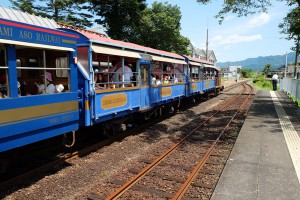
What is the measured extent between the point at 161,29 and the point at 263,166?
26.6m

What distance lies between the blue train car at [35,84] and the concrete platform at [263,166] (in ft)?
11.8

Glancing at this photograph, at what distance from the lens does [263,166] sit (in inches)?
252

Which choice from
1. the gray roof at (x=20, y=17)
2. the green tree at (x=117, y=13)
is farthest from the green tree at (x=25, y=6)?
the gray roof at (x=20, y=17)

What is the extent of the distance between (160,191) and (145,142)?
373 cm

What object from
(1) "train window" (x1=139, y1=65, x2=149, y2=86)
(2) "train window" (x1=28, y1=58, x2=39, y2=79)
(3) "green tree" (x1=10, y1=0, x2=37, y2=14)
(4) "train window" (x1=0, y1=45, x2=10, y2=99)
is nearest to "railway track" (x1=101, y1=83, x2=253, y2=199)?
(1) "train window" (x1=139, y1=65, x2=149, y2=86)

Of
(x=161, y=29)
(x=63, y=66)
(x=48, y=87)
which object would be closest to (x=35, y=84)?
(x=48, y=87)

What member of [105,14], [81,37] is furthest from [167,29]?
[81,37]

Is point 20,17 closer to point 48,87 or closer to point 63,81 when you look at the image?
point 63,81

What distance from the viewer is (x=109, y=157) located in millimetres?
7395

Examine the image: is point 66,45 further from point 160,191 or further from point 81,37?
point 160,191

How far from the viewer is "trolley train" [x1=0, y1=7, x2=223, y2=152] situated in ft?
15.9

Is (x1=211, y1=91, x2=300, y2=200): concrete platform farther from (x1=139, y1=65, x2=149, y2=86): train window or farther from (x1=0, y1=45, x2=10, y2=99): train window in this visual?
(x1=0, y1=45, x2=10, y2=99): train window

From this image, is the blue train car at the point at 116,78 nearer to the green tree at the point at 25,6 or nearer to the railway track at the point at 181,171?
the railway track at the point at 181,171

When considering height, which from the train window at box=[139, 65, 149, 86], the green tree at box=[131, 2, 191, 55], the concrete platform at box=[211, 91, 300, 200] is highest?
the green tree at box=[131, 2, 191, 55]
